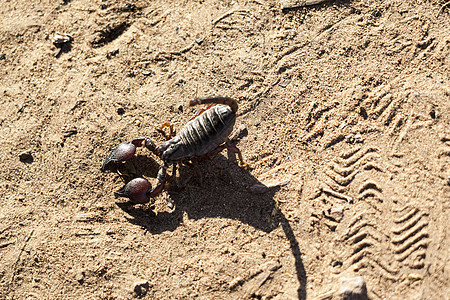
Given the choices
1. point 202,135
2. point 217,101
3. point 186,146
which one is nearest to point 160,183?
point 186,146

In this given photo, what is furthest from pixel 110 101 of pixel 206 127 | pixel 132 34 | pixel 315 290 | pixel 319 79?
pixel 315 290

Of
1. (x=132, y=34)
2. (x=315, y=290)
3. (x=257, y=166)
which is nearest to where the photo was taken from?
(x=315, y=290)

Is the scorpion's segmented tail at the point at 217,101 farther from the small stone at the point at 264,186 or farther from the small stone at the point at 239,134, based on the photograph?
the small stone at the point at 264,186

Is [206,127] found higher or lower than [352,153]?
higher

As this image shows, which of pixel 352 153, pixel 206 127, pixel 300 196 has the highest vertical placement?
pixel 206 127

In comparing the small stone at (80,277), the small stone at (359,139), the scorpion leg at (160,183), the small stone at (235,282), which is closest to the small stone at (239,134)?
the scorpion leg at (160,183)

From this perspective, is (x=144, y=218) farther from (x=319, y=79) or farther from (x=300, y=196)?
(x=319, y=79)

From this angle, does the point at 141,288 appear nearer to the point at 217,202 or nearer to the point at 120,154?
the point at 217,202
